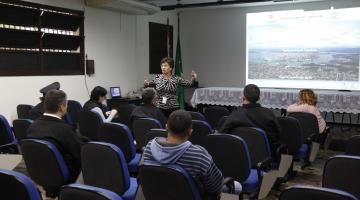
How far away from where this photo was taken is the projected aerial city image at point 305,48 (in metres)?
7.72

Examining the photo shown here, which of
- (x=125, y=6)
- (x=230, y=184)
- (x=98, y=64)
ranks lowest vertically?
(x=230, y=184)

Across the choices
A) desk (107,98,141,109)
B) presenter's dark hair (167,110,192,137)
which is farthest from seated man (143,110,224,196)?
desk (107,98,141,109)

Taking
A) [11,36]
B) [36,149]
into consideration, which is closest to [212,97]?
[11,36]

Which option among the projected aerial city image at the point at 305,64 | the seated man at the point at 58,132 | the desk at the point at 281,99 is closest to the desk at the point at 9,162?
the seated man at the point at 58,132

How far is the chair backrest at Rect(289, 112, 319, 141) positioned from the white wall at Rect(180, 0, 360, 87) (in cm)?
494

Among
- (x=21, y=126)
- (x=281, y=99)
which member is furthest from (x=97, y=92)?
(x=281, y=99)

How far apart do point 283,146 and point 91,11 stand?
5.00 meters

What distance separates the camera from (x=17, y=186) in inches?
62.5

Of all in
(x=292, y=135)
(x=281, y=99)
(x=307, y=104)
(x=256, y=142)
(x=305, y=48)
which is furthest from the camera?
(x=305, y=48)

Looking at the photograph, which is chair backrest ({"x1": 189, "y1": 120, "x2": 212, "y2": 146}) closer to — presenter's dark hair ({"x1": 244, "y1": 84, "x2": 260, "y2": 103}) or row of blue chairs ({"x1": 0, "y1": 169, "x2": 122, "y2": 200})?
presenter's dark hair ({"x1": 244, "y1": 84, "x2": 260, "y2": 103})

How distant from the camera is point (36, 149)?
2520mm

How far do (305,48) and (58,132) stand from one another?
6914 mm

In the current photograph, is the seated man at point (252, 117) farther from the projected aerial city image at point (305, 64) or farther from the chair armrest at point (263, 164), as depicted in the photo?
the projected aerial city image at point (305, 64)

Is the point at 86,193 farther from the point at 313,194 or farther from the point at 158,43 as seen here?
the point at 158,43
